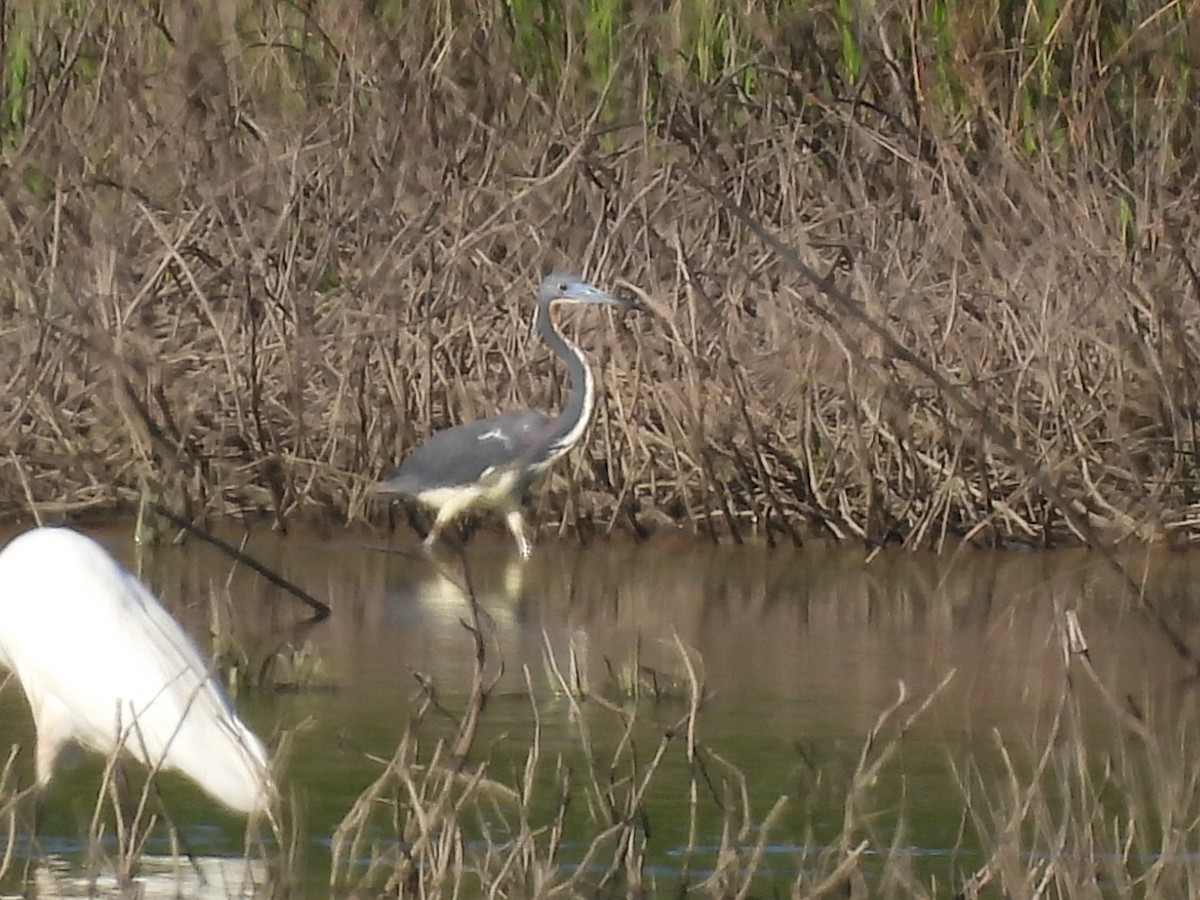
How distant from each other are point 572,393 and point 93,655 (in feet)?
13.6

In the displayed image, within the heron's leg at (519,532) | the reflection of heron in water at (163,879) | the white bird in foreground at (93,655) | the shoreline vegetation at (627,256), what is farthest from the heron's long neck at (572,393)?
the reflection of heron in water at (163,879)

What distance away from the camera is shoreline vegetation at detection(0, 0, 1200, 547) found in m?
8.66

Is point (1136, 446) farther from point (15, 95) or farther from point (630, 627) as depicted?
point (15, 95)

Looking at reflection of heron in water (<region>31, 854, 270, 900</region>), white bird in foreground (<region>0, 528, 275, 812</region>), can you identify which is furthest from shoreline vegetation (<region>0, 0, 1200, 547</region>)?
reflection of heron in water (<region>31, 854, 270, 900</region>)

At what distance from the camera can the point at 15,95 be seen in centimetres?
993

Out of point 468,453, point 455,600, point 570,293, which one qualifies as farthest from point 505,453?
point 455,600

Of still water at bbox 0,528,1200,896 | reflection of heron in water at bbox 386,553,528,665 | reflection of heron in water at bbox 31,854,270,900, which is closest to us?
reflection of heron in water at bbox 31,854,270,900

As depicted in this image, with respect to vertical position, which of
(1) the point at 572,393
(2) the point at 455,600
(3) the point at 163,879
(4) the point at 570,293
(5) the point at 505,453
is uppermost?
(4) the point at 570,293

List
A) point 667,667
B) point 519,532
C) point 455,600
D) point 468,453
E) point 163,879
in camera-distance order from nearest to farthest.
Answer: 1. point 163,879
2. point 667,667
3. point 455,600
4. point 468,453
5. point 519,532

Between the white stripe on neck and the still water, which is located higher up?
the white stripe on neck

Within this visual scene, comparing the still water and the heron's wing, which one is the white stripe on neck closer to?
the heron's wing

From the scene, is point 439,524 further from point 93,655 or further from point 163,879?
point 163,879

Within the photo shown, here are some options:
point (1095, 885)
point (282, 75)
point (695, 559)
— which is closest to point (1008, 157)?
point (695, 559)

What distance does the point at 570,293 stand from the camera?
885 cm
